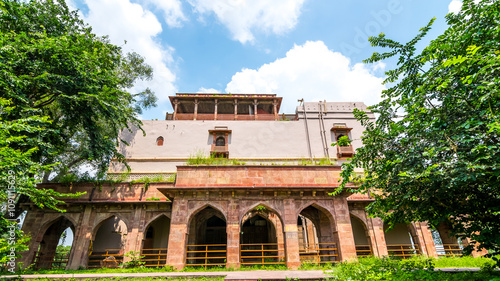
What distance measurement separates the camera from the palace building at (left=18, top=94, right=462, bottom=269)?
1175cm

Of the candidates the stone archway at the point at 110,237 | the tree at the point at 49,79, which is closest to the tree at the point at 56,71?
the tree at the point at 49,79

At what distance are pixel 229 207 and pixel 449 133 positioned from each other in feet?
28.9

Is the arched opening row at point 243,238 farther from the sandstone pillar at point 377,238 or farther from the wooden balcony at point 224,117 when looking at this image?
the wooden balcony at point 224,117

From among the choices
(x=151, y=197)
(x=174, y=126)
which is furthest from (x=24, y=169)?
(x=174, y=126)

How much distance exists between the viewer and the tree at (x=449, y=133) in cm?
505

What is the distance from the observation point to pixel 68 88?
489 inches

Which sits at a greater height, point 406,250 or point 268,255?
point 406,250

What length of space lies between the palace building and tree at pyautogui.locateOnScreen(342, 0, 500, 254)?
4.90m

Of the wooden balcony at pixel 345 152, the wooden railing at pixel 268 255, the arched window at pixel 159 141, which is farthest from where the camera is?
the arched window at pixel 159 141

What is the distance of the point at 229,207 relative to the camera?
38.8 ft

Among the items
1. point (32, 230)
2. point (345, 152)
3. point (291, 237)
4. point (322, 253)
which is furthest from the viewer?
point (345, 152)

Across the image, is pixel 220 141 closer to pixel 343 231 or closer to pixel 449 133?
pixel 343 231

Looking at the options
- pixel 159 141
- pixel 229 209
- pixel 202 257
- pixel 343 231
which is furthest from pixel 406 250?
pixel 159 141

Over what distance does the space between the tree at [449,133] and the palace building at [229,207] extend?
4.90 metres
